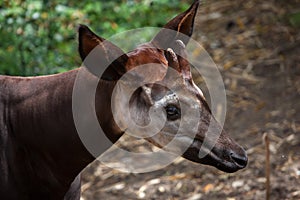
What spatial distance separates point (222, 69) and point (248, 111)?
77cm

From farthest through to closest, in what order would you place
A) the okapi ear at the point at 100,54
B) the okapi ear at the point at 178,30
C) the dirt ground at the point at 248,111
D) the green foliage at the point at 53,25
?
the green foliage at the point at 53,25, the dirt ground at the point at 248,111, the okapi ear at the point at 178,30, the okapi ear at the point at 100,54

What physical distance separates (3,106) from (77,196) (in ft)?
1.87

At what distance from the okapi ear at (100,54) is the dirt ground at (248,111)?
76.9 inches

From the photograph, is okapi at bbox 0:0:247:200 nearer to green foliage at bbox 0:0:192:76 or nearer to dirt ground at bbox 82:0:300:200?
dirt ground at bbox 82:0:300:200

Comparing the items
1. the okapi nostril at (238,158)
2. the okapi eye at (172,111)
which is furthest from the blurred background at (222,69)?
the okapi eye at (172,111)

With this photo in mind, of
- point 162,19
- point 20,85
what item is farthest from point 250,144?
point 20,85

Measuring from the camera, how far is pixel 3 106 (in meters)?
3.12

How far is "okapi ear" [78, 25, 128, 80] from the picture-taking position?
2658 mm

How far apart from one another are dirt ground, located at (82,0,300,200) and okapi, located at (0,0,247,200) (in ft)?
4.97

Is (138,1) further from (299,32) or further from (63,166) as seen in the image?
(63,166)

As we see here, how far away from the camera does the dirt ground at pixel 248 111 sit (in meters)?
4.58

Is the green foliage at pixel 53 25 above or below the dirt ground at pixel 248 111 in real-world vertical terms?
above

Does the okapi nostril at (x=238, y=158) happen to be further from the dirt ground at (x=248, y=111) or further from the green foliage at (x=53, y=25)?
the green foliage at (x=53, y=25)

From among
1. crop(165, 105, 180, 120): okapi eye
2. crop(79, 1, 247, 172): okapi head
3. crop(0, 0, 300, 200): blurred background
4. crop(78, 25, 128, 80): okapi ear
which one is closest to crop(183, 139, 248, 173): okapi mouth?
crop(79, 1, 247, 172): okapi head
